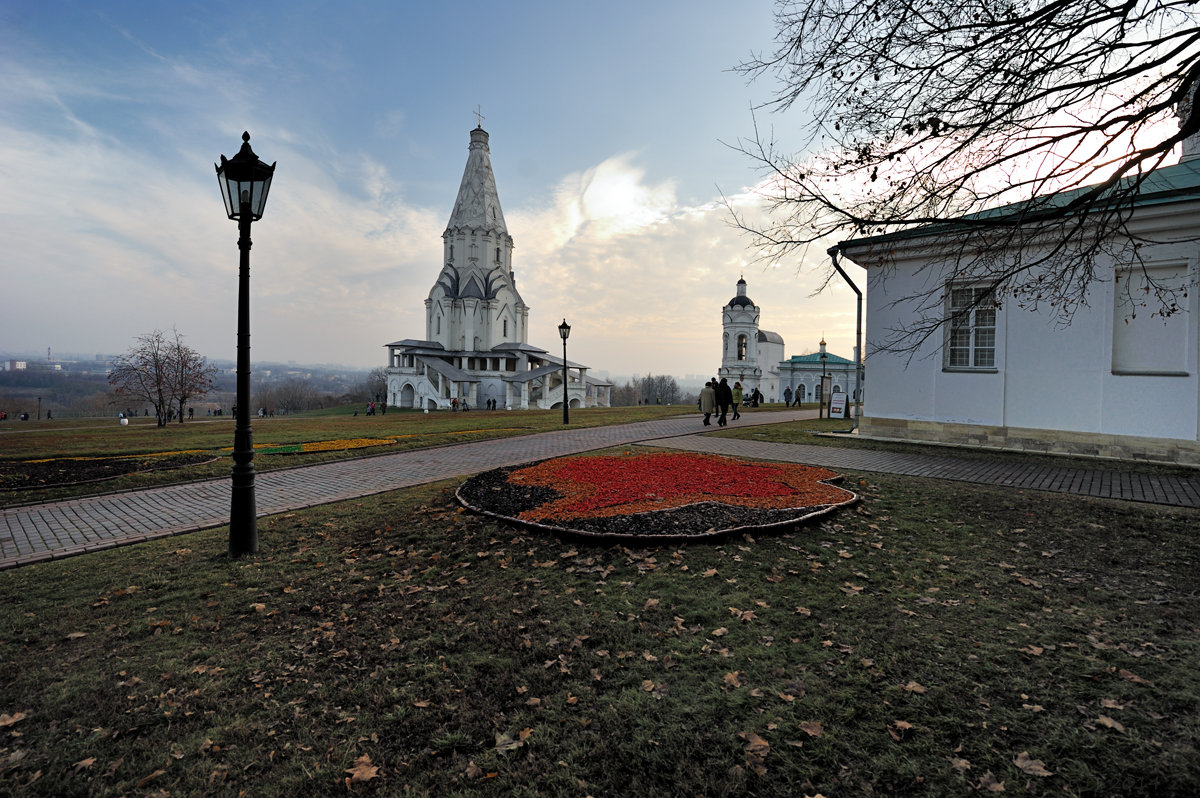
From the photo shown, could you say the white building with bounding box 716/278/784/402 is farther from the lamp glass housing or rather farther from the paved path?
the lamp glass housing

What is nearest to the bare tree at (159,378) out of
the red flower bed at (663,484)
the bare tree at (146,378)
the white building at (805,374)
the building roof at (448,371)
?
the bare tree at (146,378)

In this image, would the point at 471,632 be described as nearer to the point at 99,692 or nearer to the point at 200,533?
the point at 99,692

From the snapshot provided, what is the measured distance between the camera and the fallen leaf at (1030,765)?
2.70 m

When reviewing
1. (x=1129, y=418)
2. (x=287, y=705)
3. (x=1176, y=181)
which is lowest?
(x=287, y=705)

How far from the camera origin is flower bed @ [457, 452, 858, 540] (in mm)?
6836

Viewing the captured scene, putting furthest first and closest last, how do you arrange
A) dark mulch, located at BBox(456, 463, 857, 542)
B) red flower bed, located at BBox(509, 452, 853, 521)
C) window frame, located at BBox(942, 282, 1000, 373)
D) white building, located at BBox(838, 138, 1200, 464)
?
window frame, located at BBox(942, 282, 1000, 373), white building, located at BBox(838, 138, 1200, 464), red flower bed, located at BBox(509, 452, 853, 521), dark mulch, located at BBox(456, 463, 857, 542)

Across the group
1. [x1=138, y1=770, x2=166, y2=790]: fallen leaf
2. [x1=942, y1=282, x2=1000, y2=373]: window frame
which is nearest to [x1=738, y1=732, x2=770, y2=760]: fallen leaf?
[x1=138, y1=770, x2=166, y2=790]: fallen leaf

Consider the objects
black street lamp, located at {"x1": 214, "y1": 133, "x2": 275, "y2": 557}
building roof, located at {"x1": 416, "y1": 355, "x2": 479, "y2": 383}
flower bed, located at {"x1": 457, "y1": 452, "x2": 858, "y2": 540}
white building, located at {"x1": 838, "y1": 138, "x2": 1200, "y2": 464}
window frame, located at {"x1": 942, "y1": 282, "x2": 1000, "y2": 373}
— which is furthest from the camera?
building roof, located at {"x1": 416, "y1": 355, "x2": 479, "y2": 383}

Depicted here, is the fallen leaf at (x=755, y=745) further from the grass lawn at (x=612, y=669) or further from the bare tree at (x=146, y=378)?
the bare tree at (x=146, y=378)

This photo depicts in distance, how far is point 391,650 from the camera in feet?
13.4

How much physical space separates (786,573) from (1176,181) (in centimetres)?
1484

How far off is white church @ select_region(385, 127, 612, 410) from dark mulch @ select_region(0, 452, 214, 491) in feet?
153

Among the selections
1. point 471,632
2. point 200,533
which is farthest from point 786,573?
point 200,533

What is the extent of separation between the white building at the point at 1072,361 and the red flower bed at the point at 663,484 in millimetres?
4288
